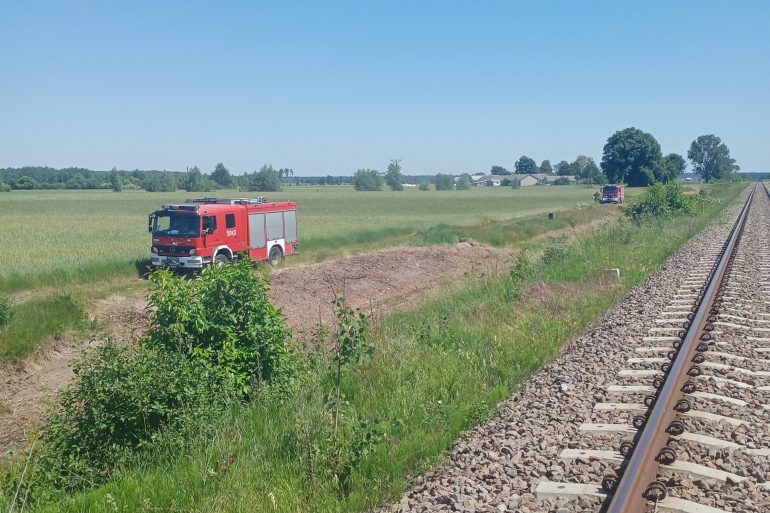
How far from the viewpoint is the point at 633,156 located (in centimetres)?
11794

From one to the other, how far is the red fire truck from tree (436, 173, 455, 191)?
420 ft

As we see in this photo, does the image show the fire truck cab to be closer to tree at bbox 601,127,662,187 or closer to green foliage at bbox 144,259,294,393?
tree at bbox 601,127,662,187

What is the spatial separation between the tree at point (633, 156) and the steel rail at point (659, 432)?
114 meters

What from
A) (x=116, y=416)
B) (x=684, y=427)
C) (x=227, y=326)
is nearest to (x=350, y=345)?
(x=227, y=326)

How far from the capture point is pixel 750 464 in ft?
17.5

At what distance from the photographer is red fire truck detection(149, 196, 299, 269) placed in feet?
70.2

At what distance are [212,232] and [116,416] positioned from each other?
15.3m

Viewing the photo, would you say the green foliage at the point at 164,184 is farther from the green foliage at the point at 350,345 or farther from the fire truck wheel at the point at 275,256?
the green foliage at the point at 350,345

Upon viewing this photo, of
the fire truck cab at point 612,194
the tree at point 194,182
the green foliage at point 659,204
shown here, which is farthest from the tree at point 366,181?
the green foliage at point 659,204

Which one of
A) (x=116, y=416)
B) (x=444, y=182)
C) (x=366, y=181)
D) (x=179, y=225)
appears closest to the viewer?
(x=116, y=416)

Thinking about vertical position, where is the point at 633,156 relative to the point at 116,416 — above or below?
above

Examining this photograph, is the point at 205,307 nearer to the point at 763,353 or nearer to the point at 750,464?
the point at 750,464

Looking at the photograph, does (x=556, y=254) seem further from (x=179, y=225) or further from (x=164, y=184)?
(x=164, y=184)

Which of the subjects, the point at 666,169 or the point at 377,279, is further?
the point at 666,169
